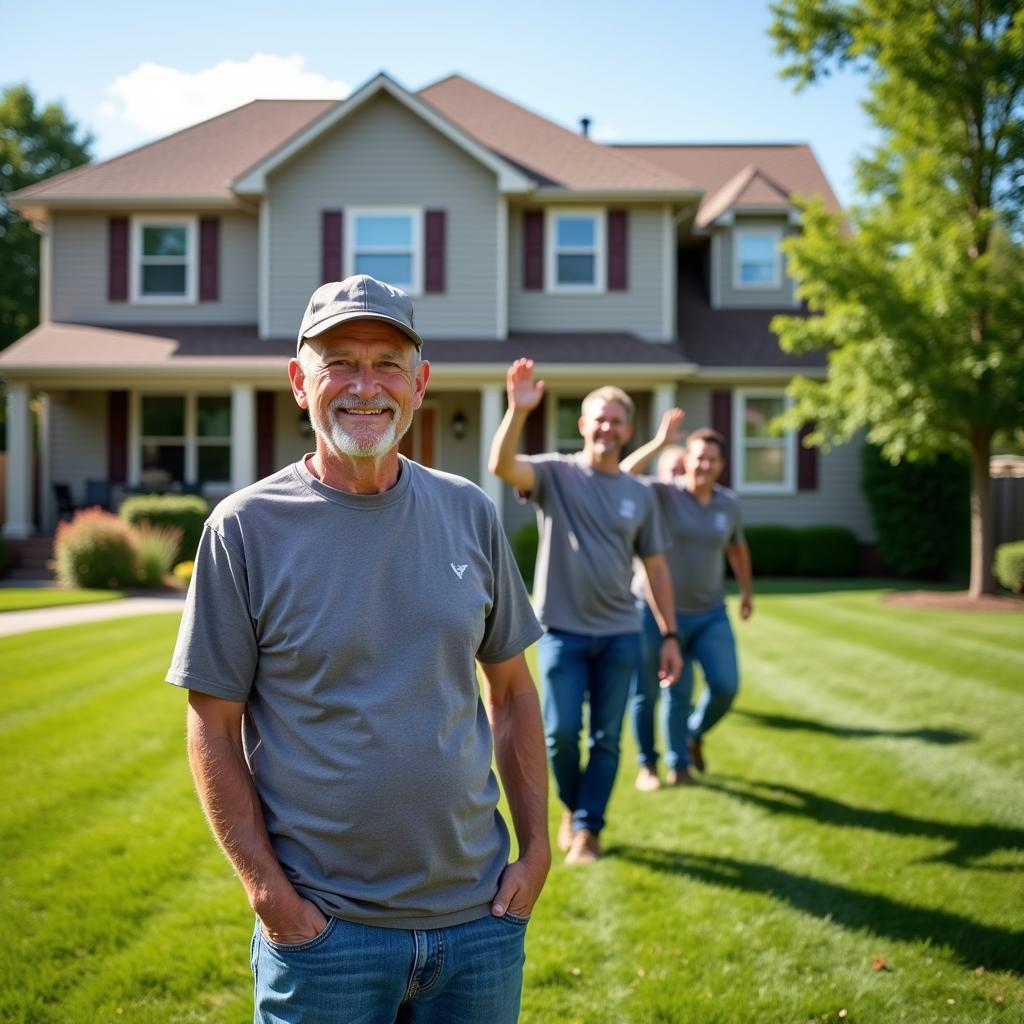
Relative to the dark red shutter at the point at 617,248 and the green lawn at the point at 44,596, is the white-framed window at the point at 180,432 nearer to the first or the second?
the green lawn at the point at 44,596

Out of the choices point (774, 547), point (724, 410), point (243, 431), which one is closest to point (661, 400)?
point (724, 410)

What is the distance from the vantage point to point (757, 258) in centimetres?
2028

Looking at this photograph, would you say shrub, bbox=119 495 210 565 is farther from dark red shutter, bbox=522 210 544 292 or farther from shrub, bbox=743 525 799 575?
shrub, bbox=743 525 799 575

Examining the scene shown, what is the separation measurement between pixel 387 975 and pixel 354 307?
1.33 m

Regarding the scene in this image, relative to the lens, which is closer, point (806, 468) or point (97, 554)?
point (97, 554)

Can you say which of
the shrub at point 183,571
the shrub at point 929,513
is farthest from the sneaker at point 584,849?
the shrub at point 929,513

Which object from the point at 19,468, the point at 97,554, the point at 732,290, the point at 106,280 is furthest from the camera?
the point at 732,290

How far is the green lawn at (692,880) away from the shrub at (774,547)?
10.0 meters

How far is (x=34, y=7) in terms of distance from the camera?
3152 mm

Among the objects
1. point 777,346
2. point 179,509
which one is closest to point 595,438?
point 179,509

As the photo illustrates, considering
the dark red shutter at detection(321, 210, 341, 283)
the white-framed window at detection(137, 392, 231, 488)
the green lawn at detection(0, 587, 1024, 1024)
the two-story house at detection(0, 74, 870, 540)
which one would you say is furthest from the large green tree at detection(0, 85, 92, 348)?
the green lawn at detection(0, 587, 1024, 1024)

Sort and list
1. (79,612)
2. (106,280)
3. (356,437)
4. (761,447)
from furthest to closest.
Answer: (761,447)
(106,280)
(79,612)
(356,437)

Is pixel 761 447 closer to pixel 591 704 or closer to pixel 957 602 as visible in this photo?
pixel 957 602

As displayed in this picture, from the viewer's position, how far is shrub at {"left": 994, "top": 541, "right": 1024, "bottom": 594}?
600 inches
